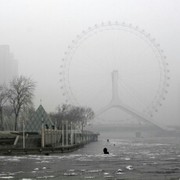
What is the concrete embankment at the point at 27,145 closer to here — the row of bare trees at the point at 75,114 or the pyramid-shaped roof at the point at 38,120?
the pyramid-shaped roof at the point at 38,120

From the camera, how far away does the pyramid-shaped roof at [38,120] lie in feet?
284

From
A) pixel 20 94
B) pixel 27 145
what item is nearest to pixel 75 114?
pixel 20 94

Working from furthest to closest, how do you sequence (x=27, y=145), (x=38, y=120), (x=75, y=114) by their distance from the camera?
(x=75, y=114) → (x=38, y=120) → (x=27, y=145)

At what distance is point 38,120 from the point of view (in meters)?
87.3

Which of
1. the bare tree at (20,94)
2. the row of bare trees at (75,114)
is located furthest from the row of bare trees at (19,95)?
the row of bare trees at (75,114)

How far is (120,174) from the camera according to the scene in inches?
1271

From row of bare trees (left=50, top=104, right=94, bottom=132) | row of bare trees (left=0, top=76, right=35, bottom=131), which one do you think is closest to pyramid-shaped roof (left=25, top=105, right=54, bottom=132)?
row of bare trees (left=0, top=76, right=35, bottom=131)

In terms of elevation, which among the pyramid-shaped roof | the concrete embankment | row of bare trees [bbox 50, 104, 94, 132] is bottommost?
the concrete embankment

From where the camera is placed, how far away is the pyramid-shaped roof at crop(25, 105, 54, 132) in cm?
8650

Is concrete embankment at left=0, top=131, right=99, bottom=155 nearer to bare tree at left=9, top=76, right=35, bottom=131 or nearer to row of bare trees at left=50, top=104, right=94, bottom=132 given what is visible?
bare tree at left=9, top=76, right=35, bottom=131

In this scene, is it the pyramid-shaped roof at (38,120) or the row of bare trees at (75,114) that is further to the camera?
the row of bare trees at (75,114)

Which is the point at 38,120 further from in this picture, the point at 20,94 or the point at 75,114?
the point at 75,114

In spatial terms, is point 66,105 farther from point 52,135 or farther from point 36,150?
point 36,150

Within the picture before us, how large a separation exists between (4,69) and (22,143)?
9651cm
